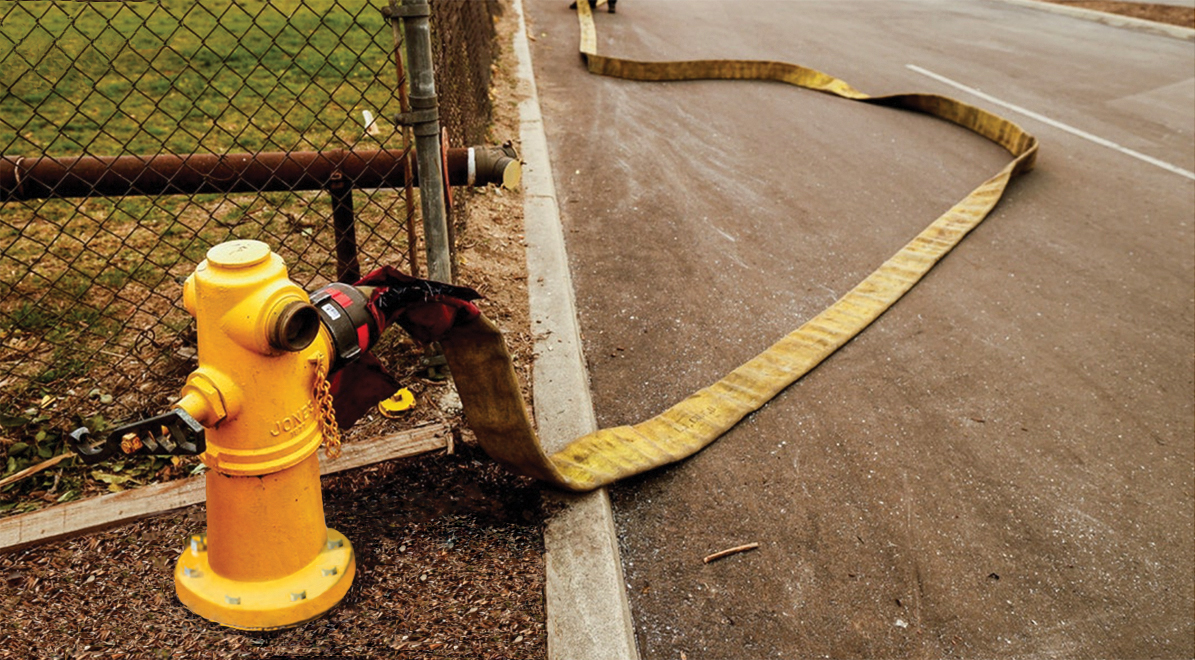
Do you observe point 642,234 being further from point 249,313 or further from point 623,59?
point 623,59

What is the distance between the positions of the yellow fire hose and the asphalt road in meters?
0.09

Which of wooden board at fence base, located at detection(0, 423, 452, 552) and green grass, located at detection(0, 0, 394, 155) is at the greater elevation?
green grass, located at detection(0, 0, 394, 155)

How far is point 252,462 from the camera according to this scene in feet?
7.02

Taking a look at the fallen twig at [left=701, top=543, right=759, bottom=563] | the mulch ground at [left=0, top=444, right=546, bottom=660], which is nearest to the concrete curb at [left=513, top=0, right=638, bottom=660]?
the mulch ground at [left=0, top=444, right=546, bottom=660]

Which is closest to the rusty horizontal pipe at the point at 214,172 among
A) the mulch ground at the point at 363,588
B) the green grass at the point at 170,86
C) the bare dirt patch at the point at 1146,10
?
the mulch ground at the point at 363,588

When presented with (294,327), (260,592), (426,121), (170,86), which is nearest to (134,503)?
(260,592)

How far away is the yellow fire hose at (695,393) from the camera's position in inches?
109

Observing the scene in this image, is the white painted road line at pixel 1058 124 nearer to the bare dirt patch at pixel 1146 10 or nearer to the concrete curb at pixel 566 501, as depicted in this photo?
the concrete curb at pixel 566 501

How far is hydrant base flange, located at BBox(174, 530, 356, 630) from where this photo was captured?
225 cm

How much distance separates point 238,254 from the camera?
2.02 metres

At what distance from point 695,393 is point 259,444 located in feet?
6.94

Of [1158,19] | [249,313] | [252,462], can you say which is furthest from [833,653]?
[1158,19]

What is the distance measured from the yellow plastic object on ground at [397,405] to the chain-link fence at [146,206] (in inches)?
24.0

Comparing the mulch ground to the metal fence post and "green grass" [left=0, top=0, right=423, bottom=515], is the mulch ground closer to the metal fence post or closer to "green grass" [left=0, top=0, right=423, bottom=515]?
"green grass" [left=0, top=0, right=423, bottom=515]
